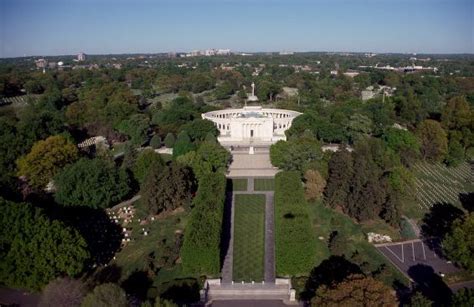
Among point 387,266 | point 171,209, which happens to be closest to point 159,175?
point 171,209

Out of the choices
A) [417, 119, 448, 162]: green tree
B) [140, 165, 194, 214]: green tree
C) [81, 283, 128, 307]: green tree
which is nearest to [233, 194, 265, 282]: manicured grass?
[140, 165, 194, 214]: green tree

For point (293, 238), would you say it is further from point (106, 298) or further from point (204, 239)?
point (106, 298)

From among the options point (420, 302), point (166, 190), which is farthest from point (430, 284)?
point (166, 190)

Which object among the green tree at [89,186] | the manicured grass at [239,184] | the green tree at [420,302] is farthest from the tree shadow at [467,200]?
the green tree at [89,186]

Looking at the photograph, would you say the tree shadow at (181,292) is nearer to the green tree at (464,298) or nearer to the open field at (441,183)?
the green tree at (464,298)

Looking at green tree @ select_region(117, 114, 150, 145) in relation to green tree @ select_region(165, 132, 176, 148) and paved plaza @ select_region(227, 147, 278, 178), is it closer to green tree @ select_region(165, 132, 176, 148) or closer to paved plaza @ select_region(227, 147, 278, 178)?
green tree @ select_region(165, 132, 176, 148)

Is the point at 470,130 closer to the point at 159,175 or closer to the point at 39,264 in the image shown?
the point at 159,175

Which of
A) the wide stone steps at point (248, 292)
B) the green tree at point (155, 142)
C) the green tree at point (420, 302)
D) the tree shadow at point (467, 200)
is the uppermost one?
the green tree at point (420, 302)
